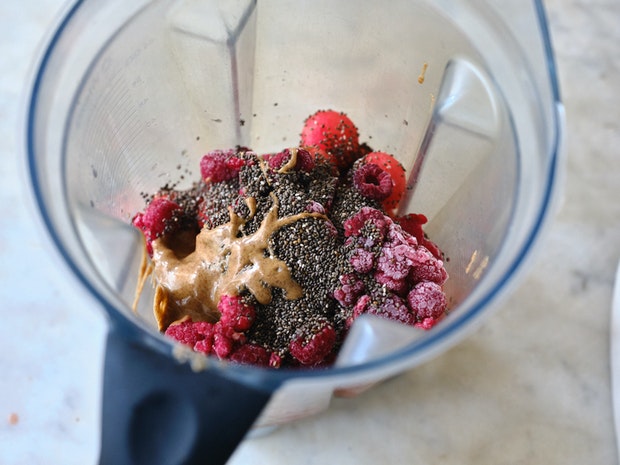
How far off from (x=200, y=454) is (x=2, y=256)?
484mm

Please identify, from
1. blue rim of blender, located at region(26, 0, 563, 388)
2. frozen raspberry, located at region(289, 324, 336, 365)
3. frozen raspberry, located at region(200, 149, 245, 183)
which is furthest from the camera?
frozen raspberry, located at region(200, 149, 245, 183)

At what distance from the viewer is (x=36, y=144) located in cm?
47

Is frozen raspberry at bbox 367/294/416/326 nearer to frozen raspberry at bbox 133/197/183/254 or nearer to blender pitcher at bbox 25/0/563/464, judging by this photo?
blender pitcher at bbox 25/0/563/464

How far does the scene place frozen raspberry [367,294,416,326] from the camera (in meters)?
0.58

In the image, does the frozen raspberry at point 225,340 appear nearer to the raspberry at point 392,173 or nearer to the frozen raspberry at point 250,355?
the frozen raspberry at point 250,355

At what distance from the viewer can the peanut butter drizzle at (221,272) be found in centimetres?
60

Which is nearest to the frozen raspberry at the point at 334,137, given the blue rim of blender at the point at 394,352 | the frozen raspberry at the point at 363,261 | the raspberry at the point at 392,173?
the raspberry at the point at 392,173

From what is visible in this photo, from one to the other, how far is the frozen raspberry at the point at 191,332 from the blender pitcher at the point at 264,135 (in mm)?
37

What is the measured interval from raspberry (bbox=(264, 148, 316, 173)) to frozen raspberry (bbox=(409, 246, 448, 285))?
141 millimetres

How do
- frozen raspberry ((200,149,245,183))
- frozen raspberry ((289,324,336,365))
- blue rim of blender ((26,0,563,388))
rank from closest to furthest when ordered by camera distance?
1. blue rim of blender ((26,0,563,388))
2. frozen raspberry ((289,324,336,365))
3. frozen raspberry ((200,149,245,183))


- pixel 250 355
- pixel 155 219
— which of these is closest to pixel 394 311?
pixel 250 355

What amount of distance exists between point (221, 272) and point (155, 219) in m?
0.09

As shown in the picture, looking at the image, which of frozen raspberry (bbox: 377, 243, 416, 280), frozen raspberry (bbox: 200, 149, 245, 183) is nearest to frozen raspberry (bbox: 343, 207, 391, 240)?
frozen raspberry (bbox: 377, 243, 416, 280)

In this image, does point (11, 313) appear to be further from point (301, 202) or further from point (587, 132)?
point (587, 132)
